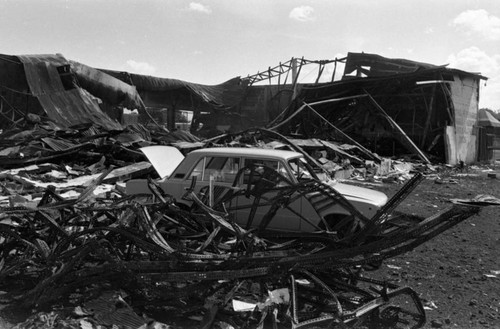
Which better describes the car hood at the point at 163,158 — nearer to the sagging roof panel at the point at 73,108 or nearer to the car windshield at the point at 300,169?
the car windshield at the point at 300,169

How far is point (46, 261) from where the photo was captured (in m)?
3.50

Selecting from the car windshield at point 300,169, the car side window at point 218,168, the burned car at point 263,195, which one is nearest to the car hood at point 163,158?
the burned car at point 263,195

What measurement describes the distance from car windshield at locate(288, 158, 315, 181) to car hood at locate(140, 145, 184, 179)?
2197mm

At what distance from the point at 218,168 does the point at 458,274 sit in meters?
3.45

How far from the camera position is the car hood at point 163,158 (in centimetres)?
689

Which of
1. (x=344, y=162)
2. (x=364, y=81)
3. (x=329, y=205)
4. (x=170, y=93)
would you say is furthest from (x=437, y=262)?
(x=170, y=93)

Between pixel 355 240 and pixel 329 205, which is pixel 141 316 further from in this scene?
pixel 329 205

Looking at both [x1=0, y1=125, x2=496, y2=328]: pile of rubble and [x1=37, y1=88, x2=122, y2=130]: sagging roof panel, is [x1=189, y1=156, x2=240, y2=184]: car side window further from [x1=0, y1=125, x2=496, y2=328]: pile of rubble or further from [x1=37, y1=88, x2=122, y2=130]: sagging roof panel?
[x1=37, y1=88, x2=122, y2=130]: sagging roof panel

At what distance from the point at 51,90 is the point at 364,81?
49.6ft

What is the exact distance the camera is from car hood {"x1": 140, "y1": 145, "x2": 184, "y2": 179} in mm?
6888

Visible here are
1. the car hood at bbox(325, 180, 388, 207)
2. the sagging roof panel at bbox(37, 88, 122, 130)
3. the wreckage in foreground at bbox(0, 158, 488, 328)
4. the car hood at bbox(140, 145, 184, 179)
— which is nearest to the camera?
the wreckage in foreground at bbox(0, 158, 488, 328)

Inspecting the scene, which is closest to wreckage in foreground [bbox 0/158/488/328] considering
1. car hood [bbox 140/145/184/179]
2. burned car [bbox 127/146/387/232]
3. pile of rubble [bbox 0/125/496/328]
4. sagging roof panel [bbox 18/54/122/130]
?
pile of rubble [bbox 0/125/496/328]

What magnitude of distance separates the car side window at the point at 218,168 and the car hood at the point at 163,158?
108 centimetres

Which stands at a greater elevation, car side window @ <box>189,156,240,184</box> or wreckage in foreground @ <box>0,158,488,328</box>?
car side window @ <box>189,156,240,184</box>
